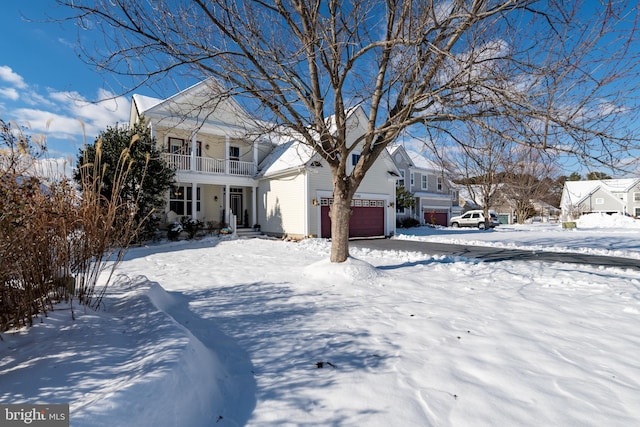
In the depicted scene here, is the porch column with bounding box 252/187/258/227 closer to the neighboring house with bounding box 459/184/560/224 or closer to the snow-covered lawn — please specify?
the snow-covered lawn

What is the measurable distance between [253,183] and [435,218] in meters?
18.6

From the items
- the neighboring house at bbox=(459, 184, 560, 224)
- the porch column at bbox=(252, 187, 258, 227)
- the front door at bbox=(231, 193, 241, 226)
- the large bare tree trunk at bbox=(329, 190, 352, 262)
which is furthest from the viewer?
the neighboring house at bbox=(459, 184, 560, 224)

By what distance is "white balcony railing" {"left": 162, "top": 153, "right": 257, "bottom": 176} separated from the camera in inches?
582

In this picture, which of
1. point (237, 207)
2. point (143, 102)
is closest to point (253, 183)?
point (237, 207)

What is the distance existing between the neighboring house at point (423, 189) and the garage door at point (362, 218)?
8851 millimetres

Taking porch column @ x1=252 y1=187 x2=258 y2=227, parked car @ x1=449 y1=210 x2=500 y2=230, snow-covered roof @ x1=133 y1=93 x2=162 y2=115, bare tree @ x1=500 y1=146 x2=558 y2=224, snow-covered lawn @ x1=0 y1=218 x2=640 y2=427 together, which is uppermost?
snow-covered roof @ x1=133 y1=93 x2=162 y2=115

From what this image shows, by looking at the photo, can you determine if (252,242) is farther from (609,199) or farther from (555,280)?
(609,199)

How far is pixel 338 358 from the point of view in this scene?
2.76m

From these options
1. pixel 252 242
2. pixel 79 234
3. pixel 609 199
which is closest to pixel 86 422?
pixel 79 234

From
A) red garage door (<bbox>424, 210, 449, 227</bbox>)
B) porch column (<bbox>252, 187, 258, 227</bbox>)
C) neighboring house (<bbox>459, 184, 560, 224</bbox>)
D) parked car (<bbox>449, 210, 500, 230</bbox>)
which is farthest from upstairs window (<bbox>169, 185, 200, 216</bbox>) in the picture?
neighboring house (<bbox>459, 184, 560, 224</bbox>)

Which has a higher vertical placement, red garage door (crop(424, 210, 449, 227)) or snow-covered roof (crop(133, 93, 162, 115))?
snow-covered roof (crop(133, 93, 162, 115))

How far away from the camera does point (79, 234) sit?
339cm

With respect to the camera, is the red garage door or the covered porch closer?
the covered porch

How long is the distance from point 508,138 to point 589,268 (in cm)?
505
